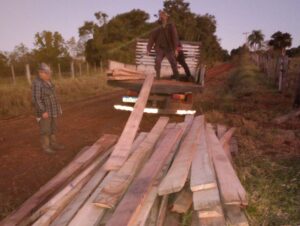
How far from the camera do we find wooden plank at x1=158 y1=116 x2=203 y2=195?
303cm

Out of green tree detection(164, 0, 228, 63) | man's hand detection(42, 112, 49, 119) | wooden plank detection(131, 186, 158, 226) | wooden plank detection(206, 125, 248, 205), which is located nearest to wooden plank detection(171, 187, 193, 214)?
wooden plank detection(131, 186, 158, 226)

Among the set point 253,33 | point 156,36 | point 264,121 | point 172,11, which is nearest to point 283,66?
point 264,121

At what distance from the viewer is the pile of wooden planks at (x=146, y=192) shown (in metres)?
2.86

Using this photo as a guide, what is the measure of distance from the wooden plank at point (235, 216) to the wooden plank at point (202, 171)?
A: 299mm

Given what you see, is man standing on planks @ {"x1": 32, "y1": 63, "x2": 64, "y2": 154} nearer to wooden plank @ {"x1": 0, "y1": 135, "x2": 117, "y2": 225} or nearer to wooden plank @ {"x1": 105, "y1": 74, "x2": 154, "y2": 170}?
wooden plank @ {"x1": 0, "y1": 135, "x2": 117, "y2": 225}

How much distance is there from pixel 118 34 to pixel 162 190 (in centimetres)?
3192

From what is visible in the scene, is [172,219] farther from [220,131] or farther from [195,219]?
[220,131]

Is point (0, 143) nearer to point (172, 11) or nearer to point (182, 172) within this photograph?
point (182, 172)

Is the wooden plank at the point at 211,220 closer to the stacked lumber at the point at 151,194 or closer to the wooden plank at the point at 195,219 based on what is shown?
the stacked lumber at the point at 151,194

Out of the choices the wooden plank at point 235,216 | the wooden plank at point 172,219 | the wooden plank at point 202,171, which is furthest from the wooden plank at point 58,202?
the wooden plank at point 235,216

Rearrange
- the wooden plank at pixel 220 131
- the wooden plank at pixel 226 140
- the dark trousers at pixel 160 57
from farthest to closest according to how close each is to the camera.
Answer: the dark trousers at pixel 160 57
the wooden plank at pixel 220 131
the wooden plank at pixel 226 140

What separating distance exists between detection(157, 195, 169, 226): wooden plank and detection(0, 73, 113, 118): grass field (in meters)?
8.07

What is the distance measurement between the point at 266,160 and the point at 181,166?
2412mm

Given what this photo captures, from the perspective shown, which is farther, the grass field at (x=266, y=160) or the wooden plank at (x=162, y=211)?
the grass field at (x=266, y=160)
